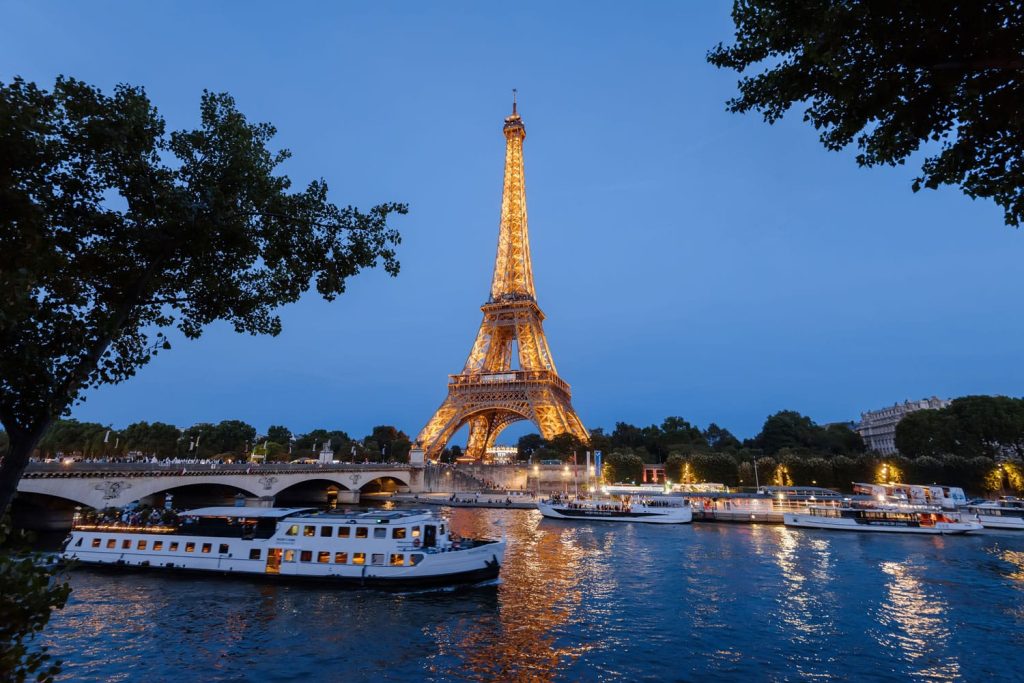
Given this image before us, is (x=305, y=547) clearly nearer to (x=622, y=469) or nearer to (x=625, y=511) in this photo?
(x=625, y=511)

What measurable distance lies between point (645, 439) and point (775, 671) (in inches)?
4360

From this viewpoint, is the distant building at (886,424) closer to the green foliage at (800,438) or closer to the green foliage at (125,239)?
the green foliage at (800,438)

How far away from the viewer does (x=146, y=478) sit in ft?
155

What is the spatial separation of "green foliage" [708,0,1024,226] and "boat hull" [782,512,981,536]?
5393cm

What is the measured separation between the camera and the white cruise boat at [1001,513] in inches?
2186

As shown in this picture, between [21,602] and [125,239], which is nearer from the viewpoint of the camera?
[21,602]

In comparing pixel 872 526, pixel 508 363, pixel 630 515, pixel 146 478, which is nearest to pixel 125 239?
pixel 146 478

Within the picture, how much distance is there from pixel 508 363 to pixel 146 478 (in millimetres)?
68978

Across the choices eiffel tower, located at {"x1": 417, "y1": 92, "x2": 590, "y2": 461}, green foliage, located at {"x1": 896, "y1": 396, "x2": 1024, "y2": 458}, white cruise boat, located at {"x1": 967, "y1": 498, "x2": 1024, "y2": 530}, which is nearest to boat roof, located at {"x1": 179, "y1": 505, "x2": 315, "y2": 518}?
eiffel tower, located at {"x1": 417, "y1": 92, "x2": 590, "y2": 461}

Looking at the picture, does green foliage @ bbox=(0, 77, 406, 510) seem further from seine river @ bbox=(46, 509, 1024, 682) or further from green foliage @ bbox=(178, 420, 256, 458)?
green foliage @ bbox=(178, 420, 256, 458)

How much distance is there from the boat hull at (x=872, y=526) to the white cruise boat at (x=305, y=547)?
134 feet

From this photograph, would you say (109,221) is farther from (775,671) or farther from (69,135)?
(775,671)

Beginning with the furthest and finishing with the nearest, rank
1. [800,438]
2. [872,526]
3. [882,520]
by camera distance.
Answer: [800,438] < [882,520] < [872,526]

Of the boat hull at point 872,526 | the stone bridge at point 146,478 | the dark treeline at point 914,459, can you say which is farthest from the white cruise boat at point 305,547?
the dark treeline at point 914,459
